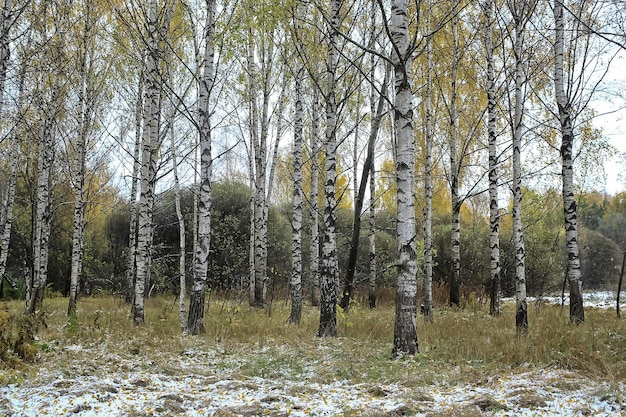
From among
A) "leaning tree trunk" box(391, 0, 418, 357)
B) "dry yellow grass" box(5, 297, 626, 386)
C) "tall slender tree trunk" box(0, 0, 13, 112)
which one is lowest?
"dry yellow grass" box(5, 297, 626, 386)

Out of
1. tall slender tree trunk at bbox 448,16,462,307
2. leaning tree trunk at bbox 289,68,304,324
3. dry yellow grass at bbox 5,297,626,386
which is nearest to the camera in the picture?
dry yellow grass at bbox 5,297,626,386

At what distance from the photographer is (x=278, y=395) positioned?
4105 millimetres

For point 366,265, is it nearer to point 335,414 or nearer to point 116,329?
point 116,329

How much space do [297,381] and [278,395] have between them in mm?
640

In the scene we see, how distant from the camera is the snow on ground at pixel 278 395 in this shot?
3.50 m

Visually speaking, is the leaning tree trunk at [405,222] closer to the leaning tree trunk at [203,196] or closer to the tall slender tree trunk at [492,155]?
the leaning tree trunk at [203,196]

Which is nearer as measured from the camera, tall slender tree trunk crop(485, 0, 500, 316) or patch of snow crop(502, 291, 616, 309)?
tall slender tree trunk crop(485, 0, 500, 316)

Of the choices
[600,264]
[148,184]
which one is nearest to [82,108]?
[148,184]

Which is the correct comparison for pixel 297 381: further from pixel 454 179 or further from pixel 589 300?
pixel 589 300

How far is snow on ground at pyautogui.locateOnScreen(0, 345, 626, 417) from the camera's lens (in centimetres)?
350

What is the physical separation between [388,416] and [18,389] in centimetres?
329

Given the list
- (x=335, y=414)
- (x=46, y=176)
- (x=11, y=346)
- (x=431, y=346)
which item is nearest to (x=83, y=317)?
(x=46, y=176)

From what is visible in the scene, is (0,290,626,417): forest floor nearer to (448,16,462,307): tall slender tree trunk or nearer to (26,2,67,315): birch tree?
(26,2,67,315): birch tree

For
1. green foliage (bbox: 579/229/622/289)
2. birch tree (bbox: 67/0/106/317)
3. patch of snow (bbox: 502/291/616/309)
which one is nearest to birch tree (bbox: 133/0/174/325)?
birch tree (bbox: 67/0/106/317)
